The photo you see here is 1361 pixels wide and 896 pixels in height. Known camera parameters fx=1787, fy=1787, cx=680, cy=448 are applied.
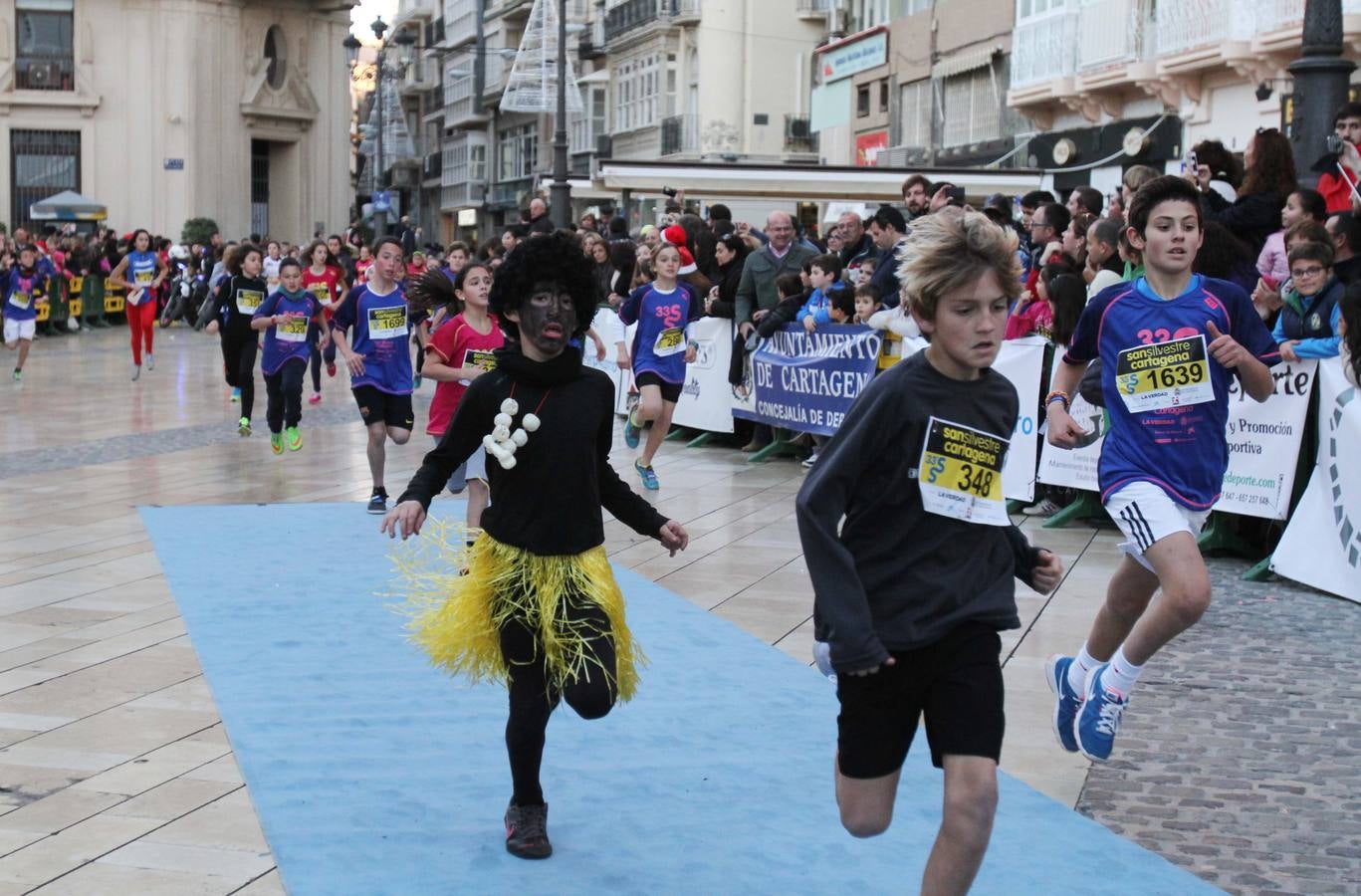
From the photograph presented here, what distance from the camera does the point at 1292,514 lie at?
33.0ft

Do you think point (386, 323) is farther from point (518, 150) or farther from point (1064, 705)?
point (518, 150)

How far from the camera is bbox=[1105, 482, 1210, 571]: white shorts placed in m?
5.80

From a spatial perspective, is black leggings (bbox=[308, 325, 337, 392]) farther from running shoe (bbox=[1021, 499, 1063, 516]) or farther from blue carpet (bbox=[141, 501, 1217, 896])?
blue carpet (bbox=[141, 501, 1217, 896])

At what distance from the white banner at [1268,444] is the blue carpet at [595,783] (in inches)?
137

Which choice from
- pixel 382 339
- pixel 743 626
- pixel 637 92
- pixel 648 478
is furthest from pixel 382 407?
pixel 637 92

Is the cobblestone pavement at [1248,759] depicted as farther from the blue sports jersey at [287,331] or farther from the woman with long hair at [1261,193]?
the blue sports jersey at [287,331]

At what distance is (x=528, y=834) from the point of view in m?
5.23

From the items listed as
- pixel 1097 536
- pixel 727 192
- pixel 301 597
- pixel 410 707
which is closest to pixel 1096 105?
pixel 727 192

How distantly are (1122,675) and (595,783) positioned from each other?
1.78 metres

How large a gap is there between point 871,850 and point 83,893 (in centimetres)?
225

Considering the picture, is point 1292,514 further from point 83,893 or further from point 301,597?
point 83,893

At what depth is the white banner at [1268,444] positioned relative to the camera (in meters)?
9.97

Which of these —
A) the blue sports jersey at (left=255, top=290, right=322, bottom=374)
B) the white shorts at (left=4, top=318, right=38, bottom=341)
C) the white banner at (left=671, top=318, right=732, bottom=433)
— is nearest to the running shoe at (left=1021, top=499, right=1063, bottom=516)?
the white banner at (left=671, top=318, right=732, bottom=433)

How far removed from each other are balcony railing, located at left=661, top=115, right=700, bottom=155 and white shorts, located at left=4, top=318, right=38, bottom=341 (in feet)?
97.1
